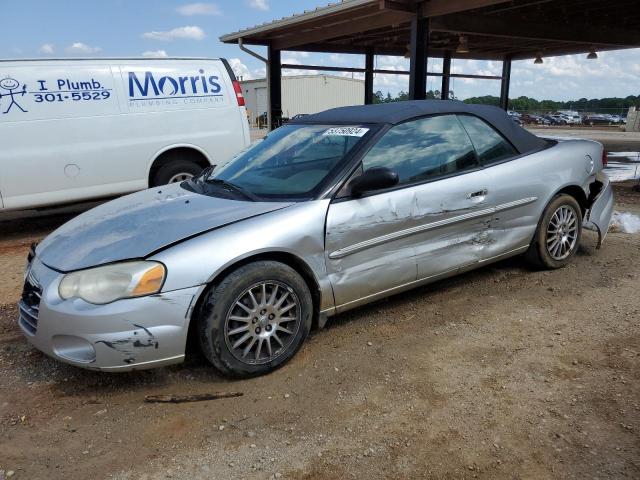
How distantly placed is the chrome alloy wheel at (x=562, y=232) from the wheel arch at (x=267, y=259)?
91.4 inches

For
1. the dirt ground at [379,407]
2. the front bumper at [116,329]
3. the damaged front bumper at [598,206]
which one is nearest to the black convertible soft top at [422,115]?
the damaged front bumper at [598,206]

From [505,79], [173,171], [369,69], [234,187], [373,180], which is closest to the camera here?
[373,180]

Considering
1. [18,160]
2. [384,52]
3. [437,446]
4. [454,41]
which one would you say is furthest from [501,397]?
[384,52]

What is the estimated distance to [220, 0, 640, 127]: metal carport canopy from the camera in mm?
10453

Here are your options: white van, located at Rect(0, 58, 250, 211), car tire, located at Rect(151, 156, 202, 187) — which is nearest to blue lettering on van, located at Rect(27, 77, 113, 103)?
white van, located at Rect(0, 58, 250, 211)

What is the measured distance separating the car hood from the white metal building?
39.5m

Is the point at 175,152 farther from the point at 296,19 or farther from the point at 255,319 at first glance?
the point at 296,19

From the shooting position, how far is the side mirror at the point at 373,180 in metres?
3.25

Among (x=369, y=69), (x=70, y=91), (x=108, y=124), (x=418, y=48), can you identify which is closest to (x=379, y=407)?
(x=108, y=124)

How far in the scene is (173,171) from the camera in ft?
23.1

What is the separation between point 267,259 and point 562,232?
284cm

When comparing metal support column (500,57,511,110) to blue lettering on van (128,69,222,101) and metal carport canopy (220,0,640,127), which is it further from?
blue lettering on van (128,69,222,101)

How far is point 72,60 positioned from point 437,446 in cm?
622

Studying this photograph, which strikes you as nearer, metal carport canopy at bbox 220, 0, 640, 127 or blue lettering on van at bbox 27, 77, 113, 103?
blue lettering on van at bbox 27, 77, 113, 103
